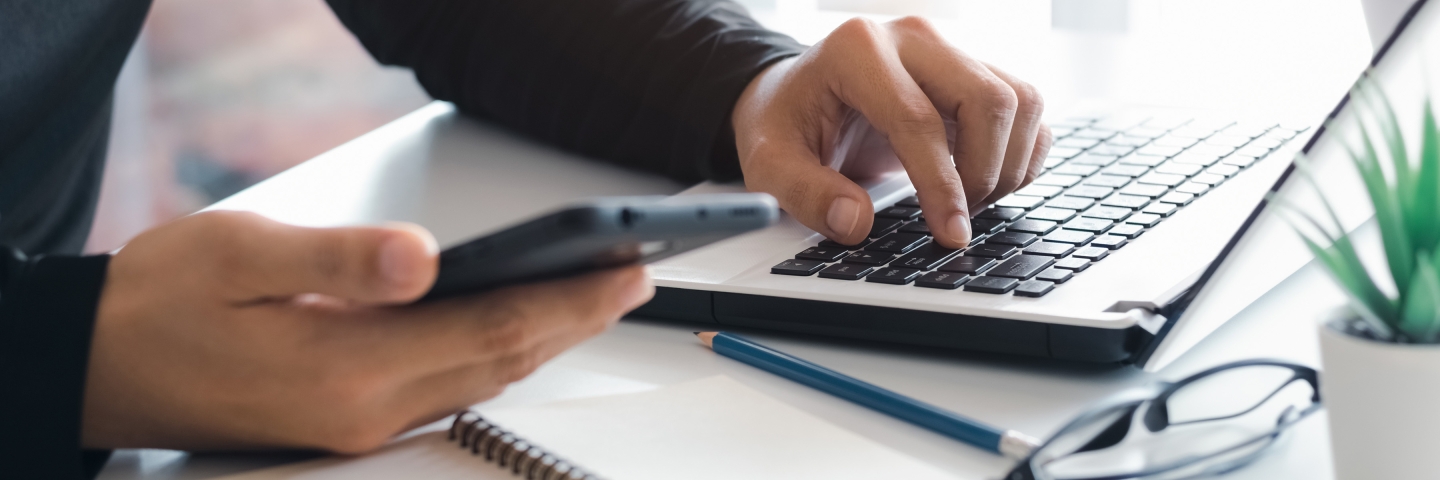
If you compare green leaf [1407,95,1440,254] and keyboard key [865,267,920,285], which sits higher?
green leaf [1407,95,1440,254]

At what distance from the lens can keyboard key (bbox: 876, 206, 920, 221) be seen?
0.60m

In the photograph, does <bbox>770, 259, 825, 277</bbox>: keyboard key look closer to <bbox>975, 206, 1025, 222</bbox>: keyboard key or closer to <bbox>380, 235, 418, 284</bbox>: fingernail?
<bbox>975, 206, 1025, 222</bbox>: keyboard key

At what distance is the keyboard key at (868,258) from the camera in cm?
52

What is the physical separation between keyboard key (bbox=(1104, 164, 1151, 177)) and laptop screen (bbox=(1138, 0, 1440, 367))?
5.7 inches

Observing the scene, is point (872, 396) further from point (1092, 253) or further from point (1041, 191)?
point (1041, 191)

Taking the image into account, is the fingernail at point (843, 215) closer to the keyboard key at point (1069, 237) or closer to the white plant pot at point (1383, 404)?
the keyboard key at point (1069, 237)

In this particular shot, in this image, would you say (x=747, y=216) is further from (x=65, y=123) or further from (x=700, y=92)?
(x=65, y=123)

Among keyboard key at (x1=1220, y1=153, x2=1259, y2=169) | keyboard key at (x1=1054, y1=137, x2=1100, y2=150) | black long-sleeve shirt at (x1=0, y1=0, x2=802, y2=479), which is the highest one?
keyboard key at (x1=1220, y1=153, x2=1259, y2=169)

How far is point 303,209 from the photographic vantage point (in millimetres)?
774

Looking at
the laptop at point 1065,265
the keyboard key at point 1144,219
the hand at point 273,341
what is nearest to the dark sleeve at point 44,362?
the hand at point 273,341

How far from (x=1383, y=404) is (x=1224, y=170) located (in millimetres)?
357

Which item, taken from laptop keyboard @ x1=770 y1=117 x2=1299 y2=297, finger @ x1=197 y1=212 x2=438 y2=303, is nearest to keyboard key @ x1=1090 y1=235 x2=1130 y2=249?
laptop keyboard @ x1=770 y1=117 x2=1299 y2=297

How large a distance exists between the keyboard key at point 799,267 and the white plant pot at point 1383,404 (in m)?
0.24

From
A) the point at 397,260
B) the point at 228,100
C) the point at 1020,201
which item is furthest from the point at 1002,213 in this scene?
the point at 228,100
